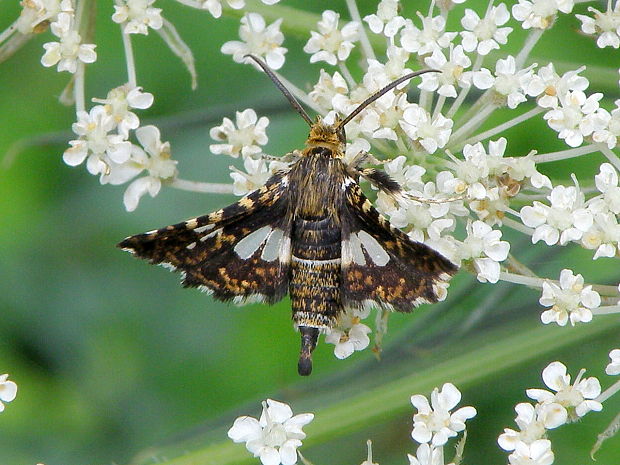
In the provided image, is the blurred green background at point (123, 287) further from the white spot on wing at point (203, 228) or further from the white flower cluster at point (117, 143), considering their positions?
the white spot on wing at point (203, 228)

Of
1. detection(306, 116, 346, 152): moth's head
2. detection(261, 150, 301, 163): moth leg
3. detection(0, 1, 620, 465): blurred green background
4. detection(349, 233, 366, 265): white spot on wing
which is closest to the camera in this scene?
detection(349, 233, 366, 265): white spot on wing

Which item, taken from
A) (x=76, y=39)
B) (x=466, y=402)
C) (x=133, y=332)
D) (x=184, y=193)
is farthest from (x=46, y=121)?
(x=466, y=402)

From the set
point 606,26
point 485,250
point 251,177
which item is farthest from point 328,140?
point 606,26

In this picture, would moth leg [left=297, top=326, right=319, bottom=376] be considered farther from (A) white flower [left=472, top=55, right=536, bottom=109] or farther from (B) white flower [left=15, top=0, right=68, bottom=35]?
(B) white flower [left=15, top=0, right=68, bottom=35]

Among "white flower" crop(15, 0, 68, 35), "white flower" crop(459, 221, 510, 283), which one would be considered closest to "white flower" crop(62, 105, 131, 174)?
"white flower" crop(15, 0, 68, 35)

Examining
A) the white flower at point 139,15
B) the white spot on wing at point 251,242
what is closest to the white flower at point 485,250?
the white spot on wing at point 251,242

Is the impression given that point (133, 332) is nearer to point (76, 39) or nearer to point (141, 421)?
point (141, 421)

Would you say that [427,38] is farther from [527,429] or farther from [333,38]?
[527,429]
